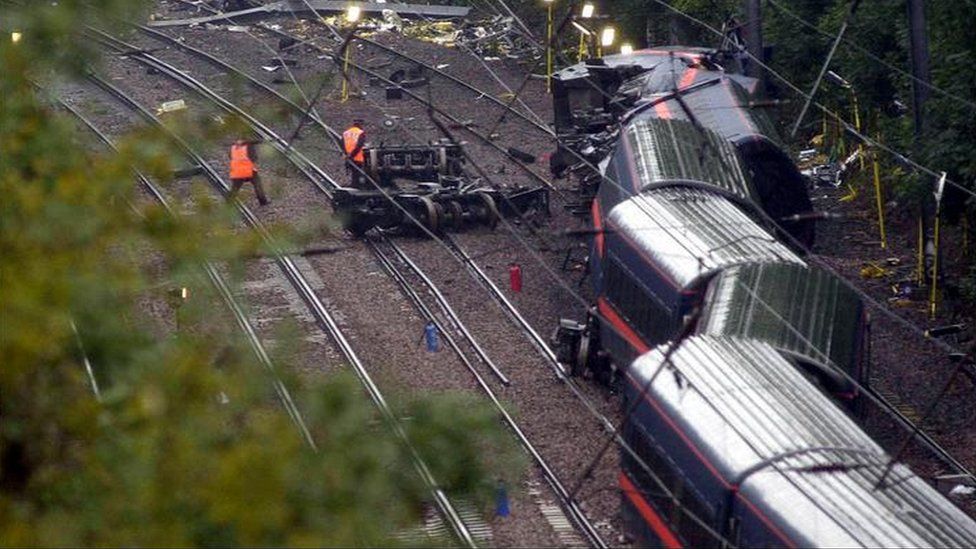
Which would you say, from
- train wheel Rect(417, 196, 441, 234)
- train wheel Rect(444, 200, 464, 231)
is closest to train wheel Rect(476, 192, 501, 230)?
train wheel Rect(444, 200, 464, 231)

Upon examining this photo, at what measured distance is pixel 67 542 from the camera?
12.9 feet

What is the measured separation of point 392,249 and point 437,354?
3467mm

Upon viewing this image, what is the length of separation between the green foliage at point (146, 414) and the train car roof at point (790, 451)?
12.6ft

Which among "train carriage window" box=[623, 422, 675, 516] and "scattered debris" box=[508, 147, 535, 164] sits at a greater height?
"train carriage window" box=[623, 422, 675, 516]

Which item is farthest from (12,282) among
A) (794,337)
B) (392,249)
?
(392,249)

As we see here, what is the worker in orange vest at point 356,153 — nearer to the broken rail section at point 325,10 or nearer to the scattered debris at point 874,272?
the scattered debris at point 874,272

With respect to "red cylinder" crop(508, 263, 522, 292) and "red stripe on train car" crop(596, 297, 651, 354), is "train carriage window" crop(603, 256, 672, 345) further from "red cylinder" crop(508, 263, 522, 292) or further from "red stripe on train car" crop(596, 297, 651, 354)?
"red cylinder" crop(508, 263, 522, 292)

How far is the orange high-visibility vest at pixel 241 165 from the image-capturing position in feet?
58.9

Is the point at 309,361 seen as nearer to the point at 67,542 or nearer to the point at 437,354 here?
the point at 437,354

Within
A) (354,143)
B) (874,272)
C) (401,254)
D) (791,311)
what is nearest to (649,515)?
(791,311)

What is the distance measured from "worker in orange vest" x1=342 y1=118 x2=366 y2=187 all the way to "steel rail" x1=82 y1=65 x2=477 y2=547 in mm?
1335

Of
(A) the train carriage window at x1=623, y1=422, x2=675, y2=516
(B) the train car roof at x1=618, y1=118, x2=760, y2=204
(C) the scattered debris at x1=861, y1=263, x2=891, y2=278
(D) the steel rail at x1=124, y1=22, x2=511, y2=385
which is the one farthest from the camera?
(C) the scattered debris at x1=861, y1=263, x2=891, y2=278

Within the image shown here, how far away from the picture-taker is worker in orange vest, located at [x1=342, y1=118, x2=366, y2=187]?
19094 mm

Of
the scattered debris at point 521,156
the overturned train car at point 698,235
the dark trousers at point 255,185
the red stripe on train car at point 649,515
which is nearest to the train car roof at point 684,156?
the overturned train car at point 698,235
